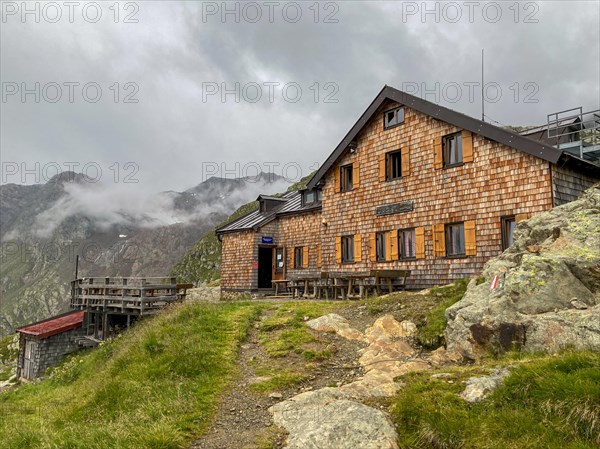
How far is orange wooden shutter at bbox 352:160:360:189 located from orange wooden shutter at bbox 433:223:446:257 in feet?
17.3

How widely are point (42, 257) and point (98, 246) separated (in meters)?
24.7

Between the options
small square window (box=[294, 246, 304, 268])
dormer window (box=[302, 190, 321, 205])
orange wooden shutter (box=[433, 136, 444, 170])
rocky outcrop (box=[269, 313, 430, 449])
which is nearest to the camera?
rocky outcrop (box=[269, 313, 430, 449])

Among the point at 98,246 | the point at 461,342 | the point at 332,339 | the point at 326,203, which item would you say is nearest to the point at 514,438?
the point at 461,342

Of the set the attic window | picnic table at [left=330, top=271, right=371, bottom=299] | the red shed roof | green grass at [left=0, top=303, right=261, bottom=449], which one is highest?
the attic window

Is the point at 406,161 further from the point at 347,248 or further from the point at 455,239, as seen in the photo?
the point at 347,248

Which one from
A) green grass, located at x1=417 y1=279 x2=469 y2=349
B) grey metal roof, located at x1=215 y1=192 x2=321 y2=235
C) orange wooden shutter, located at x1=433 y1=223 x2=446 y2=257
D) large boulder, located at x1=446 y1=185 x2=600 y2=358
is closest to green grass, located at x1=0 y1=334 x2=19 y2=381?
grey metal roof, located at x1=215 y1=192 x2=321 y2=235

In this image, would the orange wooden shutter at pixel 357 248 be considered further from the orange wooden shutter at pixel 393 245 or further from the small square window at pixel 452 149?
the small square window at pixel 452 149

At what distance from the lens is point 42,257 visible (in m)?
196

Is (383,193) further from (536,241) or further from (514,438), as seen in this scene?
(514,438)

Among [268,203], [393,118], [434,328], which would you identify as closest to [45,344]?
[268,203]

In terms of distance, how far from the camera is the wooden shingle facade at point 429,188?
17.1 meters

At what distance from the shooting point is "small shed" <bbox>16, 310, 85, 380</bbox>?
85.7ft

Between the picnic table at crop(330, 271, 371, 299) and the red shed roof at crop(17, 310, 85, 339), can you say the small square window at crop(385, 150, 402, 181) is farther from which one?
the red shed roof at crop(17, 310, 85, 339)

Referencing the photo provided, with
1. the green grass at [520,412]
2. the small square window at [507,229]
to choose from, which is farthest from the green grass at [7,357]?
the green grass at [520,412]
